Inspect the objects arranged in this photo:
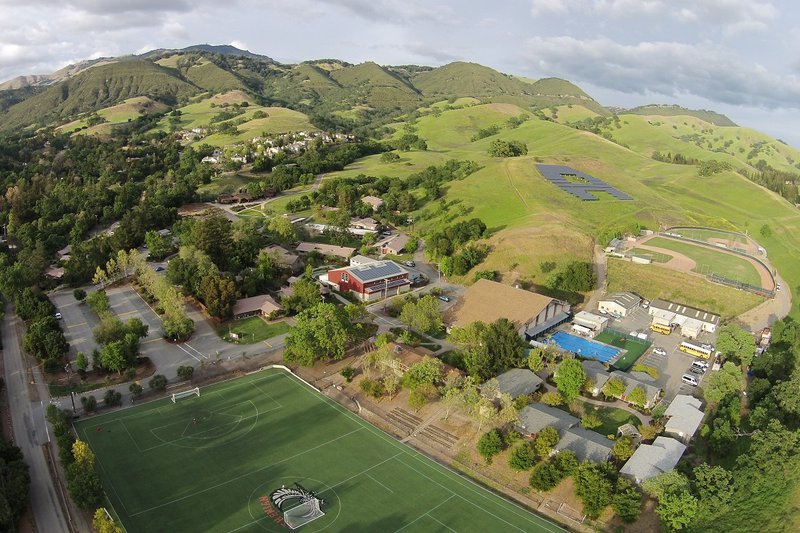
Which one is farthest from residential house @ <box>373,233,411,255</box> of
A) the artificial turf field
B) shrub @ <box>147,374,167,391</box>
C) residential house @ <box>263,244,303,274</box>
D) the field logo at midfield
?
the field logo at midfield

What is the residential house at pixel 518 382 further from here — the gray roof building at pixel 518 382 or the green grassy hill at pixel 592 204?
the green grassy hill at pixel 592 204

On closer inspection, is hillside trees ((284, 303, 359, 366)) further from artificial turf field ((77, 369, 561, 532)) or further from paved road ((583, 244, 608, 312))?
paved road ((583, 244, 608, 312))

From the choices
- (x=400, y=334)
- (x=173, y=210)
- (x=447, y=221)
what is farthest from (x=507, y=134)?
(x=400, y=334)

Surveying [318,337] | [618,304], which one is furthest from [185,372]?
[618,304]

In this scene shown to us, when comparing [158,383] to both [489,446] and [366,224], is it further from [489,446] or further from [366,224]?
[366,224]

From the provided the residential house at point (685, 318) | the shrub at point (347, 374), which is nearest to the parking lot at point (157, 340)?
the shrub at point (347, 374)

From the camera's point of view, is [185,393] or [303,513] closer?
[303,513]
